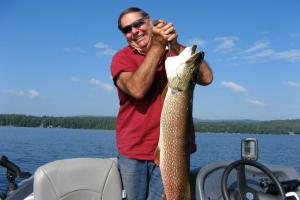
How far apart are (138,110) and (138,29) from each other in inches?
29.7

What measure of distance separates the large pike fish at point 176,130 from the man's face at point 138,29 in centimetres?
79

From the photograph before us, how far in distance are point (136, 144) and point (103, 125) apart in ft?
212

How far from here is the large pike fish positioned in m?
3.29

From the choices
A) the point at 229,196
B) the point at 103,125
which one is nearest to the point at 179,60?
the point at 229,196

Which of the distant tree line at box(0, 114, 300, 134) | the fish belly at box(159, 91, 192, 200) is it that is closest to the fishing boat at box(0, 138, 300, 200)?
the fish belly at box(159, 91, 192, 200)

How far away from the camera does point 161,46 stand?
347cm

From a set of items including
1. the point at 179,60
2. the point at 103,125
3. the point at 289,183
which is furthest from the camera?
the point at 103,125

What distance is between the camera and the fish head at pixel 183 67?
10.6ft

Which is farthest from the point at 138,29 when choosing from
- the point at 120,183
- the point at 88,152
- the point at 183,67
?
the point at 88,152

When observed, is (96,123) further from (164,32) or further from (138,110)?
(164,32)

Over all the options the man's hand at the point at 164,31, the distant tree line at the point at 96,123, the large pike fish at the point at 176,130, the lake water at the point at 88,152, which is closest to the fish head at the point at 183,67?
the large pike fish at the point at 176,130

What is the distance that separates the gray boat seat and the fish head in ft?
5.25

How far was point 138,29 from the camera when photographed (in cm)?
400

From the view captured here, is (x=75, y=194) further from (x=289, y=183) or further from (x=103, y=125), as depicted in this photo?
(x=103, y=125)
